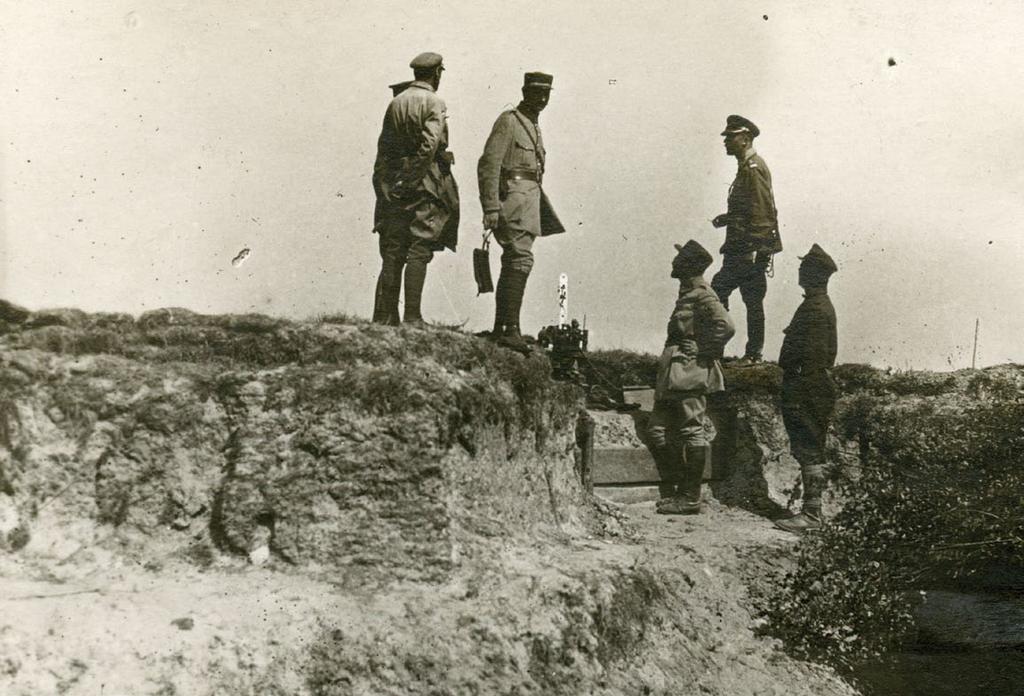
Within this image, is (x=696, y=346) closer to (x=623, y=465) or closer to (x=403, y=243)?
(x=623, y=465)

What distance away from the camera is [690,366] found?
9.83m

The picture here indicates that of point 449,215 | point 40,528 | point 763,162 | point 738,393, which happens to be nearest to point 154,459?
point 40,528

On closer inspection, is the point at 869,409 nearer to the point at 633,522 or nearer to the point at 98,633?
the point at 633,522

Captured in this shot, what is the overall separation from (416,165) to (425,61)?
930 millimetres

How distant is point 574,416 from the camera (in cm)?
877

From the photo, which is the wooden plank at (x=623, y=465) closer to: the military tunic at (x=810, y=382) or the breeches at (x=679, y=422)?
the breeches at (x=679, y=422)

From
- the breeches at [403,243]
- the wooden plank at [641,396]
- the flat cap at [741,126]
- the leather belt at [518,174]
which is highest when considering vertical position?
the flat cap at [741,126]

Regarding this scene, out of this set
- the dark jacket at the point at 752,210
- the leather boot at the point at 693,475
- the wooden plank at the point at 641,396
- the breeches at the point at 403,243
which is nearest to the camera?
the breeches at the point at 403,243

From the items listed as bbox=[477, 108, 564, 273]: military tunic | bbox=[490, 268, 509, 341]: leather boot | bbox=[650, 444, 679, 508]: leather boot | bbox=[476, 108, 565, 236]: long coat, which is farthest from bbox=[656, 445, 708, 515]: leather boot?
bbox=[476, 108, 565, 236]: long coat

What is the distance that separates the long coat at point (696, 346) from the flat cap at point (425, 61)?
3556mm

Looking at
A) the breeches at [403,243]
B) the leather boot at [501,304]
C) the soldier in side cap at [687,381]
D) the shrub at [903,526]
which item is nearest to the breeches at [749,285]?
the soldier in side cap at [687,381]

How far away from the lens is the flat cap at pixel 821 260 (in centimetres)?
1037

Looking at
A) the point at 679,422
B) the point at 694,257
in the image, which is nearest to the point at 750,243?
the point at 694,257

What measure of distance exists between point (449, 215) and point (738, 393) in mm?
4219
